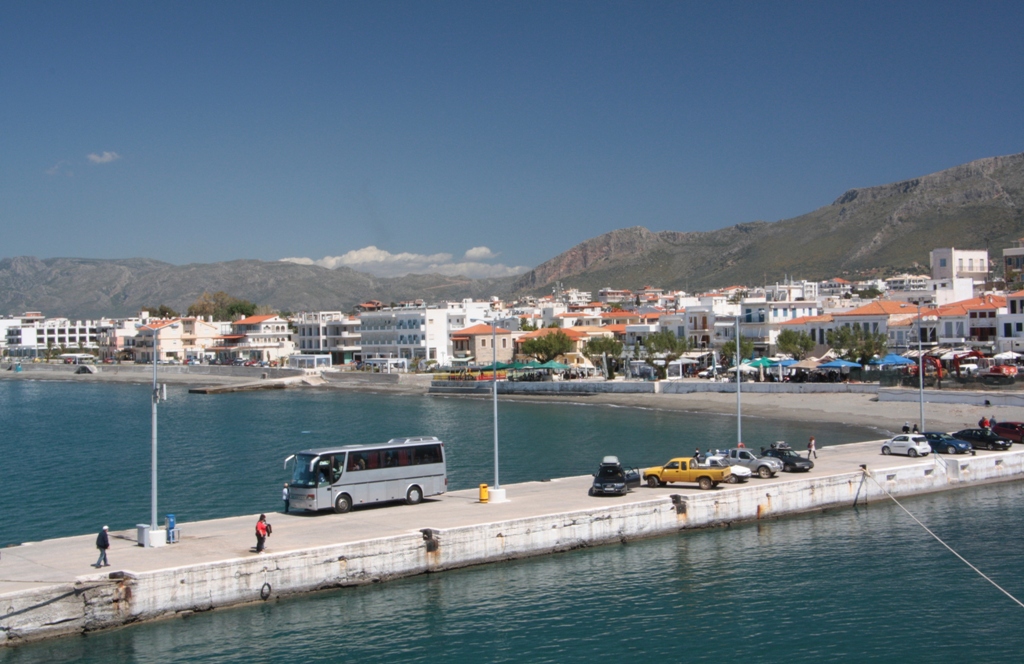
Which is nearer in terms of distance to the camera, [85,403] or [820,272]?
[85,403]

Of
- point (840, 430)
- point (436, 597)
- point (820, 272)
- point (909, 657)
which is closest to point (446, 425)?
point (840, 430)

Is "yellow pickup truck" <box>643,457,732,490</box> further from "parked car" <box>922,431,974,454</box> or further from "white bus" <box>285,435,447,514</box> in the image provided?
"parked car" <box>922,431,974,454</box>

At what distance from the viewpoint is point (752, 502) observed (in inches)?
1133

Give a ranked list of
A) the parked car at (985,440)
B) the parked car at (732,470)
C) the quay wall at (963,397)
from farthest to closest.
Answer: the quay wall at (963,397) → the parked car at (985,440) → the parked car at (732,470)

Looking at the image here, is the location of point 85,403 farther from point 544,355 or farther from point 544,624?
point 544,624

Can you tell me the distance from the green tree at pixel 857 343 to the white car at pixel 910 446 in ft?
118

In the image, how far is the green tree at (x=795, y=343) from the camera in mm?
77562

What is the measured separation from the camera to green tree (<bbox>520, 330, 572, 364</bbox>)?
98250 millimetres

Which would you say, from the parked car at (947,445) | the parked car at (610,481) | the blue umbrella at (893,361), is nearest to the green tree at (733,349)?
the blue umbrella at (893,361)

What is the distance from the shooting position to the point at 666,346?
87812mm

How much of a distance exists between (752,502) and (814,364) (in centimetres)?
4424

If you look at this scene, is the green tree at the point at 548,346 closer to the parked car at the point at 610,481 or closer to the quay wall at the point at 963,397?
the quay wall at the point at 963,397

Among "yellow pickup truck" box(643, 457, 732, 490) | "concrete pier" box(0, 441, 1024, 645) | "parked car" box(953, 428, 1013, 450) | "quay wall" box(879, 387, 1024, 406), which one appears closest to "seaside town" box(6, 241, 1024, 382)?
"quay wall" box(879, 387, 1024, 406)

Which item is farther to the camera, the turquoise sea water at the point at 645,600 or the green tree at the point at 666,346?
the green tree at the point at 666,346
